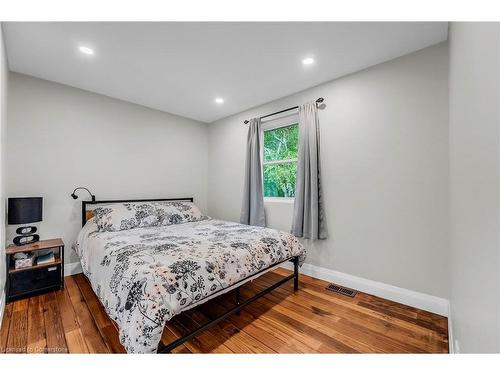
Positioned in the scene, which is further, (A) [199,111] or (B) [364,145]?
(A) [199,111]

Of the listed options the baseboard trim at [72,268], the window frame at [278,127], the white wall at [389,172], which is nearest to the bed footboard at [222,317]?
the white wall at [389,172]

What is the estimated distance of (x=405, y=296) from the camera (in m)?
2.13

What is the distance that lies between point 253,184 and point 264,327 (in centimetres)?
194

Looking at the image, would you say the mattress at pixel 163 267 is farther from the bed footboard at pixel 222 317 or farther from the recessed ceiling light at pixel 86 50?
the recessed ceiling light at pixel 86 50

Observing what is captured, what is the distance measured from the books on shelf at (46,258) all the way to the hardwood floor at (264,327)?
34 cm

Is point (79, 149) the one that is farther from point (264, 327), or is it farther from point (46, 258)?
point (264, 327)

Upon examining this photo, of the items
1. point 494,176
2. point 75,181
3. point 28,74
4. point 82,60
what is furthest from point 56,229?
point 494,176

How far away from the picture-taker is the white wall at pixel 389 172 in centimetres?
198

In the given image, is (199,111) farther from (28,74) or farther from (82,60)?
(28,74)

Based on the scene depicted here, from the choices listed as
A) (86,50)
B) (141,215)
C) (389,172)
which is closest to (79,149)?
(141,215)

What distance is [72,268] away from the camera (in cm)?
282

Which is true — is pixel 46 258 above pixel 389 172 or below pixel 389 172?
below

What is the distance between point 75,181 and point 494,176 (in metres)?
3.70

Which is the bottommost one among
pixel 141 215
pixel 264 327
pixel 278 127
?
pixel 264 327
